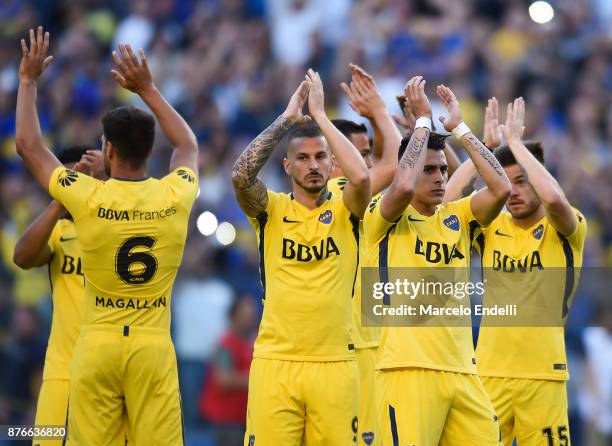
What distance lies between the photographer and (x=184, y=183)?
902 cm

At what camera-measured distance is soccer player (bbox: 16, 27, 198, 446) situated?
28.6 ft

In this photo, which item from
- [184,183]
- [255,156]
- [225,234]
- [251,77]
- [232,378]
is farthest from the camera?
[251,77]

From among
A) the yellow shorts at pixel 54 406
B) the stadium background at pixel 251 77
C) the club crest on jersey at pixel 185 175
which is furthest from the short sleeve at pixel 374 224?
the stadium background at pixel 251 77

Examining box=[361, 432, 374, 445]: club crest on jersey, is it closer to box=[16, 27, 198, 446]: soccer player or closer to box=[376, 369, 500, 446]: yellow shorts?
box=[376, 369, 500, 446]: yellow shorts

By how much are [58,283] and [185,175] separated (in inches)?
70.0

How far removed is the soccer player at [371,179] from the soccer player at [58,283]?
A: 2.32m

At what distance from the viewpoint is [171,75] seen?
19.4 m

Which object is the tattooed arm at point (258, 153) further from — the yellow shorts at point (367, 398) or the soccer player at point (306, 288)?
the yellow shorts at point (367, 398)

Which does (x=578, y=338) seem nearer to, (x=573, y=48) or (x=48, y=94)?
(x=573, y=48)

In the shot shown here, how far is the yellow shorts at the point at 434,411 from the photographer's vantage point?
29.7 ft

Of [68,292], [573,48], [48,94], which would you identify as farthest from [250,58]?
[68,292]

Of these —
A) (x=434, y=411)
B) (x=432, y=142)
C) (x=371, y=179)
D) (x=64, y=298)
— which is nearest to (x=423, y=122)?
(x=432, y=142)

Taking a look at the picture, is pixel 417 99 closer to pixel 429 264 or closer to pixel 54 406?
pixel 429 264

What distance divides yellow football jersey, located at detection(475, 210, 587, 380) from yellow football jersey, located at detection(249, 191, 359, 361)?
5.37ft
